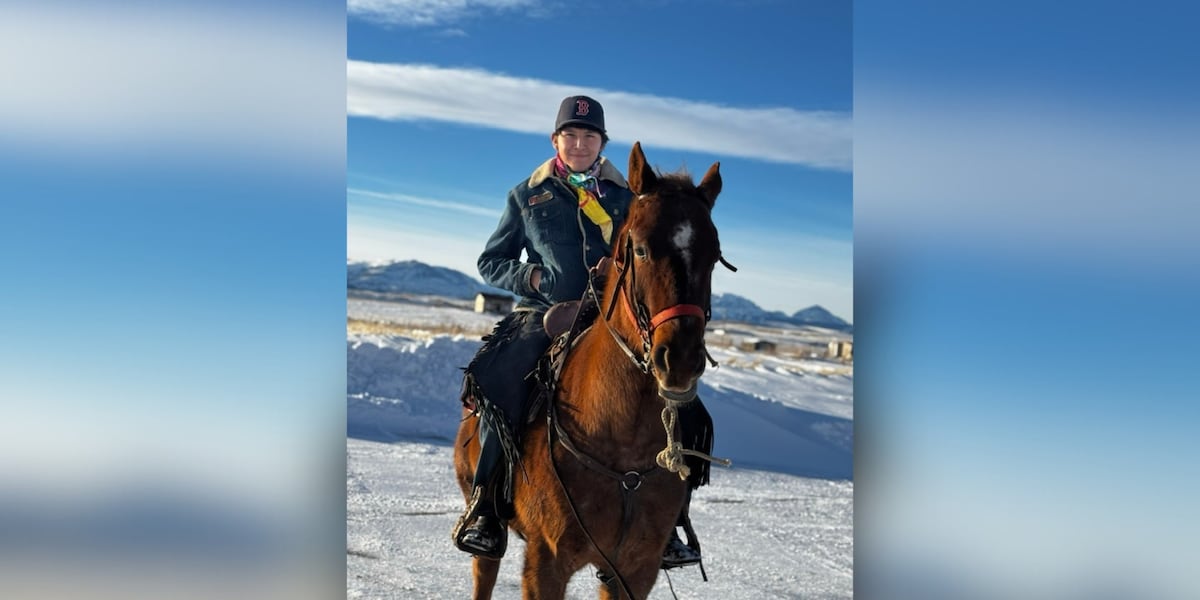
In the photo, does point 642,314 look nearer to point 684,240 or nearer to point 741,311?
point 684,240

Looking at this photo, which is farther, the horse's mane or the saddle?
the saddle

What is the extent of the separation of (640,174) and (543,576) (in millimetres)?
1667

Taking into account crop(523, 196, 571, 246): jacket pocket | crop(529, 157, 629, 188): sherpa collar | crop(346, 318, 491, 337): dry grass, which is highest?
crop(529, 157, 629, 188): sherpa collar

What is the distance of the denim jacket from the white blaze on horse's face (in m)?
1.26

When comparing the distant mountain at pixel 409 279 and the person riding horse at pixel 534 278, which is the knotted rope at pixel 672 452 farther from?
the distant mountain at pixel 409 279

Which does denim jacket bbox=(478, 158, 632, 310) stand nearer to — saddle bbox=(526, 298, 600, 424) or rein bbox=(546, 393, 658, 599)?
saddle bbox=(526, 298, 600, 424)

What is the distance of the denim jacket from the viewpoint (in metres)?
4.72

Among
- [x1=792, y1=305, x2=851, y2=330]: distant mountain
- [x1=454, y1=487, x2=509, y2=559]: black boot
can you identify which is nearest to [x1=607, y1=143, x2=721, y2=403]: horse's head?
[x1=454, y1=487, x2=509, y2=559]: black boot

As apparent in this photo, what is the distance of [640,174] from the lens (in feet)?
12.1

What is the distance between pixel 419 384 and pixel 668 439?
21.4 feet
